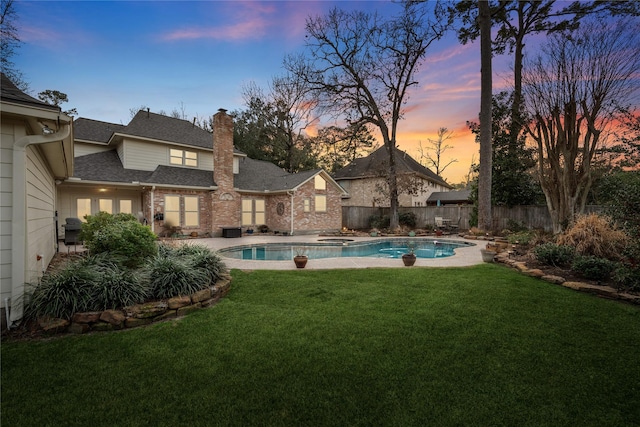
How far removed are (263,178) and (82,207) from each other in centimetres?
1016

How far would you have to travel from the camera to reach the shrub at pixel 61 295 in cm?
388

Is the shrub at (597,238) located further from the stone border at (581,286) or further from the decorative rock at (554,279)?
the decorative rock at (554,279)

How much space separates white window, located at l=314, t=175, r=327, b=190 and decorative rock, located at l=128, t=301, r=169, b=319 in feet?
48.6

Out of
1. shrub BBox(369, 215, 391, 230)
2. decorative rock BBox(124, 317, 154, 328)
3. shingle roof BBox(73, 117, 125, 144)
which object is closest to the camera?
decorative rock BBox(124, 317, 154, 328)

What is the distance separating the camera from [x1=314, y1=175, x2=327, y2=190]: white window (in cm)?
1872

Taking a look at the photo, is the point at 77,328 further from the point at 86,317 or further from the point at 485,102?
the point at 485,102

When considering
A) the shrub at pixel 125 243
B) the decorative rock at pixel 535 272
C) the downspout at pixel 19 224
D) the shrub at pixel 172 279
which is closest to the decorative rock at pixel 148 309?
the shrub at pixel 172 279

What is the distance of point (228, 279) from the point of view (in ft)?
19.6

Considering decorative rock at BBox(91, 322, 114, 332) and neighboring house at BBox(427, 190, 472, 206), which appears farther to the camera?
neighboring house at BBox(427, 190, 472, 206)

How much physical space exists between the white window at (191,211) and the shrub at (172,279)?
10.9 m

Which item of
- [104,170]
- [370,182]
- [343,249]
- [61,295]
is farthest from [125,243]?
[370,182]

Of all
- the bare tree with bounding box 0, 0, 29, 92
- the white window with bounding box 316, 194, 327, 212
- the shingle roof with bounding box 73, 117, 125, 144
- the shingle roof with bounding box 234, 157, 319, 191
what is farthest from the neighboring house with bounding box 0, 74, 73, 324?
the bare tree with bounding box 0, 0, 29, 92

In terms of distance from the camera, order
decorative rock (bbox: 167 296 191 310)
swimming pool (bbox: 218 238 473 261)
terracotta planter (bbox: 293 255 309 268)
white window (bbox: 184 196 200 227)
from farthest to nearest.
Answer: white window (bbox: 184 196 200 227) < swimming pool (bbox: 218 238 473 261) < terracotta planter (bbox: 293 255 309 268) < decorative rock (bbox: 167 296 191 310)

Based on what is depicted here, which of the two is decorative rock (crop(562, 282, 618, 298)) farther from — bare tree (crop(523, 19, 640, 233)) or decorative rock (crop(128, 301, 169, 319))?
decorative rock (crop(128, 301, 169, 319))
